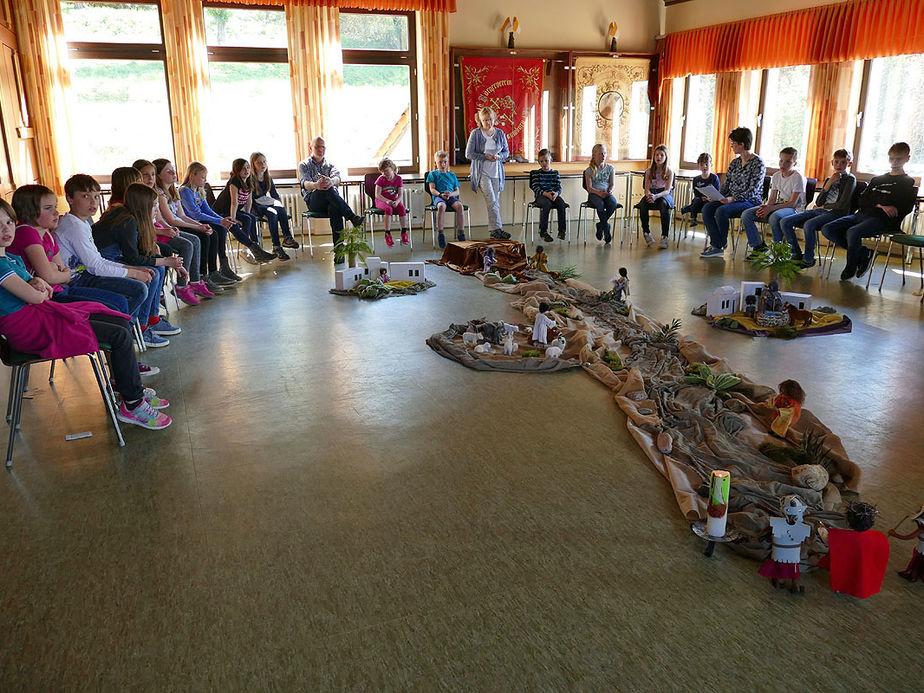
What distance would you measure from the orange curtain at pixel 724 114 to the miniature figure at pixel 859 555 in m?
8.89

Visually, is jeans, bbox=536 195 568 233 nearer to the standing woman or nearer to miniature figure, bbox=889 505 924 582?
the standing woman

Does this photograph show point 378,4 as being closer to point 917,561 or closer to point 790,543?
point 790,543

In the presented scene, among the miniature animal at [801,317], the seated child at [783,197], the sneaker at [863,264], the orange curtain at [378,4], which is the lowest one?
the miniature animal at [801,317]

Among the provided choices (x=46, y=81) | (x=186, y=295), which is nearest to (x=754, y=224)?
(x=186, y=295)

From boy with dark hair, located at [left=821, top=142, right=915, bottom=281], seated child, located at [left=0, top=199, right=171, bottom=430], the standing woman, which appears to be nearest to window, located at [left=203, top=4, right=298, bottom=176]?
the standing woman

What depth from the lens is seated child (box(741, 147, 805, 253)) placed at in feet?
25.0

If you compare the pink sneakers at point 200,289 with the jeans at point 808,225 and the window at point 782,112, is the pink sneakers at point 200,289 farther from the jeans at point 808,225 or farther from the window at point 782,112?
the window at point 782,112

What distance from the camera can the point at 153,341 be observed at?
502 centimetres

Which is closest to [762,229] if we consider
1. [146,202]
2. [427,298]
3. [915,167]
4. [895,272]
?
[915,167]

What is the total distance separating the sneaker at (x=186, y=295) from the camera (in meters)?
6.09

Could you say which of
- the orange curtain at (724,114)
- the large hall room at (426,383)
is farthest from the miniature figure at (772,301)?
the orange curtain at (724,114)

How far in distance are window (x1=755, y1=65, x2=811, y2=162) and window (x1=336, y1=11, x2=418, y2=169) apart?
15.5ft

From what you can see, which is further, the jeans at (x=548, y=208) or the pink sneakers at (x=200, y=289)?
the jeans at (x=548, y=208)

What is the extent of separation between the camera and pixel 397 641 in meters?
2.10
